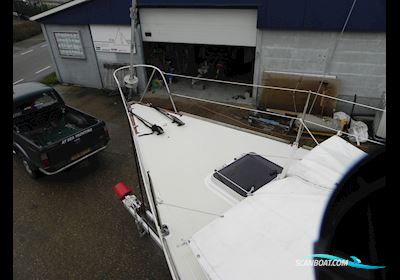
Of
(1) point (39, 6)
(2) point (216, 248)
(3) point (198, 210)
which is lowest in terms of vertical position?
(3) point (198, 210)

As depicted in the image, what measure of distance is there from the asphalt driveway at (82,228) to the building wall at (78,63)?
18.9 ft

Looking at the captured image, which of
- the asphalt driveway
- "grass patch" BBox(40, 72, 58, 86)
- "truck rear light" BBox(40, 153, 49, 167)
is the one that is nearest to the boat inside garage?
the asphalt driveway

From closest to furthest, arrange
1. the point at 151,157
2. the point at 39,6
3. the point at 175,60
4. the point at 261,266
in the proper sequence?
1. the point at 261,266
2. the point at 151,157
3. the point at 175,60
4. the point at 39,6

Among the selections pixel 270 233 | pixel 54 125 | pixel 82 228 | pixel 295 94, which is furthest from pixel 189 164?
pixel 295 94

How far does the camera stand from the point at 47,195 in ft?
20.6

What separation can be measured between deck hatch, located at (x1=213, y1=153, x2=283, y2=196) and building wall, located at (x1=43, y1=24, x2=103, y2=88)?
9.85 metres

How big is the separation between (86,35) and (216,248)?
1123cm

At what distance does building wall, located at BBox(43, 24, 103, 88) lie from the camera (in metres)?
11.4

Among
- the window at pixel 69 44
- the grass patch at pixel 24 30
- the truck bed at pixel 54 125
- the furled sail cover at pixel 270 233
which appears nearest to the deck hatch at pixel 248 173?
the furled sail cover at pixel 270 233

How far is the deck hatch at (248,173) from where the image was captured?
11.7 ft

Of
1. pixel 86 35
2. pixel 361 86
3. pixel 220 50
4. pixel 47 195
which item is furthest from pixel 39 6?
pixel 361 86

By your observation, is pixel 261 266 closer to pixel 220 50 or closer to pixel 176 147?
pixel 176 147

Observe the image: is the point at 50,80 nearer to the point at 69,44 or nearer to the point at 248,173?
the point at 69,44

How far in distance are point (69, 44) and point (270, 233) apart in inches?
A: 481
